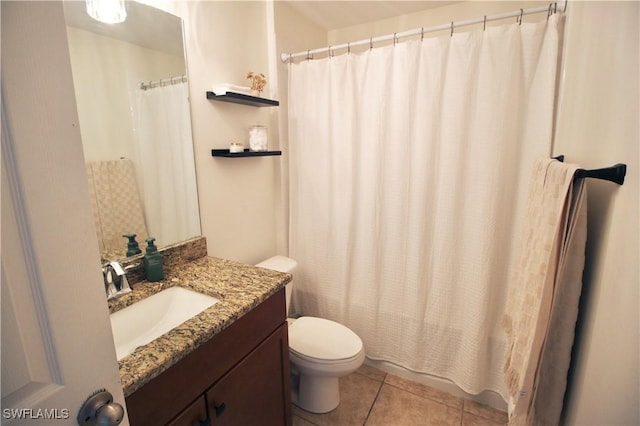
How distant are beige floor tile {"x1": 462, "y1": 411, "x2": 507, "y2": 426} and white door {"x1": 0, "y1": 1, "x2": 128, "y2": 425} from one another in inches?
72.8

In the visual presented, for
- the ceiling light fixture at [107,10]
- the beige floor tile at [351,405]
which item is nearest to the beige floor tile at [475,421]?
the beige floor tile at [351,405]

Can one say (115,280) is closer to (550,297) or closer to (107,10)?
(107,10)

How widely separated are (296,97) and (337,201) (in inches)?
28.7

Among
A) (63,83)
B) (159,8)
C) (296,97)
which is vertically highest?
(159,8)

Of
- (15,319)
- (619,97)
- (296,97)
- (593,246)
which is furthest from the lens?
(296,97)

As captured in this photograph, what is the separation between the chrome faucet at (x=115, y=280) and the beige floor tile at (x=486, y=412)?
1.88 metres

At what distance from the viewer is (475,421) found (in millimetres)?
1654

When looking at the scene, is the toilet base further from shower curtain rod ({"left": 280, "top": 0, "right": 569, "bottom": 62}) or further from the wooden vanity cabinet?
shower curtain rod ({"left": 280, "top": 0, "right": 569, "bottom": 62})

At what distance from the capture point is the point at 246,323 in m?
1.10

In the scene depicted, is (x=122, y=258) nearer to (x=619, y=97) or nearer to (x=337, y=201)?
(x=337, y=201)

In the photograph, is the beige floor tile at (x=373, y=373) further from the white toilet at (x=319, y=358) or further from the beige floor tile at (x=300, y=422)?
the beige floor tile at (x=300, y=422)

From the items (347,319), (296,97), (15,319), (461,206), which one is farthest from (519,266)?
(296,97)

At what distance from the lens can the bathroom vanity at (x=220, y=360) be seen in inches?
31.5

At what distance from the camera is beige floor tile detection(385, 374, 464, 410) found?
1.78m
